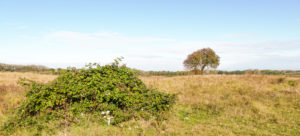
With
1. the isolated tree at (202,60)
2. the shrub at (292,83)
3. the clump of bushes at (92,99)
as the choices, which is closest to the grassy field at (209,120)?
the clump of bushes at (92,99)

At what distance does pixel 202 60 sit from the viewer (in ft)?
166

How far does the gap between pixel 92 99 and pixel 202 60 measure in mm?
46509

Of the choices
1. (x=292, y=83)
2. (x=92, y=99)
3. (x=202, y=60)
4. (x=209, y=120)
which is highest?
(x=202, y=60)

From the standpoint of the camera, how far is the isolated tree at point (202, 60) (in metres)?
50.2

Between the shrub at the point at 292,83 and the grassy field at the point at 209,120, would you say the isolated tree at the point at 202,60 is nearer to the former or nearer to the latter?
the shrub at the point at 292,83

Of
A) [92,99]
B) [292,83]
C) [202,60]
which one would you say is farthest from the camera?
[202,60]

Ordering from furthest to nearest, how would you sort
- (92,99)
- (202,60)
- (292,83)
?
(202,60), (292,83), (92,99)

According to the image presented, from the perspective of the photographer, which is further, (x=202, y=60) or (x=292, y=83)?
(x=202, y=60)

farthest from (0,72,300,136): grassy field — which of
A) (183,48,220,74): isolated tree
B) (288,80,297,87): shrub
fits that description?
(183,48,220,74): isolated tree

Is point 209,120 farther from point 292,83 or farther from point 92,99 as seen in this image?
point 292,83

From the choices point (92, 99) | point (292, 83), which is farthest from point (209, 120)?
point (292, 83)

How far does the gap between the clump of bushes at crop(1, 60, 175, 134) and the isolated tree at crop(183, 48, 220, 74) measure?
43879 mm

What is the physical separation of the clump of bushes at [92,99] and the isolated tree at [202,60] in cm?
4388

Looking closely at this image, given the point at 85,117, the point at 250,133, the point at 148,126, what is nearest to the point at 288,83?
the point at 250,133
